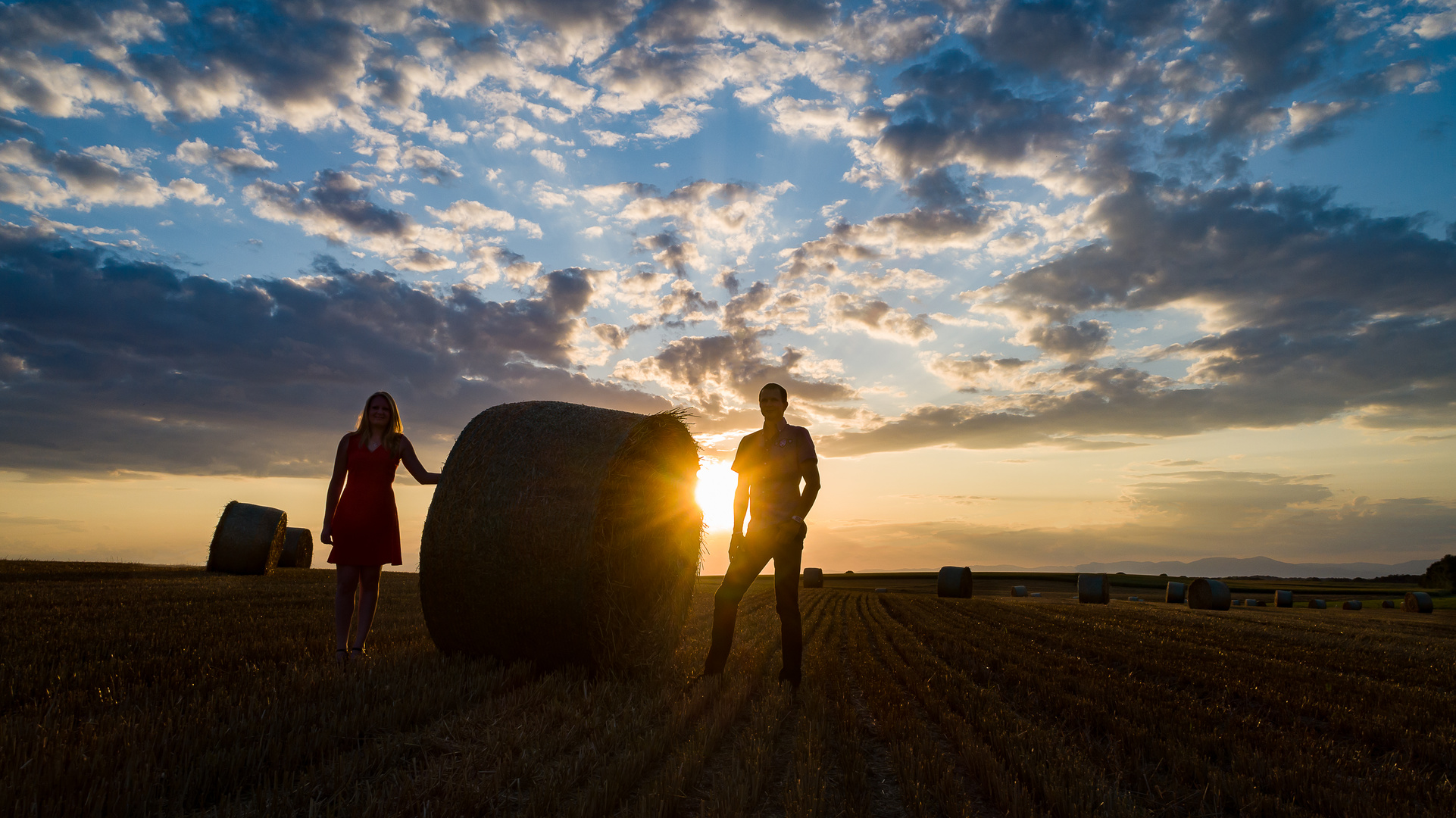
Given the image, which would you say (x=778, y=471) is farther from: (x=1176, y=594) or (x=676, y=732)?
(x=1176, y=594)

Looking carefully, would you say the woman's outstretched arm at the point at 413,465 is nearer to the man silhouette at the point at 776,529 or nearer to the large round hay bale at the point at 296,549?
the man silhouette at the point at 776,529

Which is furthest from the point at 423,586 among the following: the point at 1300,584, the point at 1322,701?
the point at 1300,584

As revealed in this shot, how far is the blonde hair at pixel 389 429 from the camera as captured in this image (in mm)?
5988

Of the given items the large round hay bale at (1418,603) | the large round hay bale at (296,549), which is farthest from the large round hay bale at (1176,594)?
the large round hay bale at (296,549)

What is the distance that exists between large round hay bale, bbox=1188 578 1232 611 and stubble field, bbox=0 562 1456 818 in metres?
21.5

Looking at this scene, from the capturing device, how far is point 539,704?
4637 millimetres

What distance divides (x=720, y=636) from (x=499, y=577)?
195 centimetres

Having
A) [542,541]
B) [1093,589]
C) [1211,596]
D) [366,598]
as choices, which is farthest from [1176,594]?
[366,598]

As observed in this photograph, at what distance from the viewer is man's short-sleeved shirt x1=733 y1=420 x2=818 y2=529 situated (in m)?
6.11

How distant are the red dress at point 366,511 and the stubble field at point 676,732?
85cm

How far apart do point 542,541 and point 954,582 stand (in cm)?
2631

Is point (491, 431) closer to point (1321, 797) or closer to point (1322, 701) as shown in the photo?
point (1321, 797)

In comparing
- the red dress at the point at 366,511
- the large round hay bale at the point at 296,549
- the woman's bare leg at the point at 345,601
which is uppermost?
the red dress at the point at 366,511

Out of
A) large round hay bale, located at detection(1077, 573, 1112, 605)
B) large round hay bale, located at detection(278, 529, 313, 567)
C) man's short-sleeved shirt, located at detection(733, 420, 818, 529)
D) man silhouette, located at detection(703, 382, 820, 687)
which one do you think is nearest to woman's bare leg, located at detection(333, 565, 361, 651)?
man silhouette, located at detection(703, 382, 820, 687)
